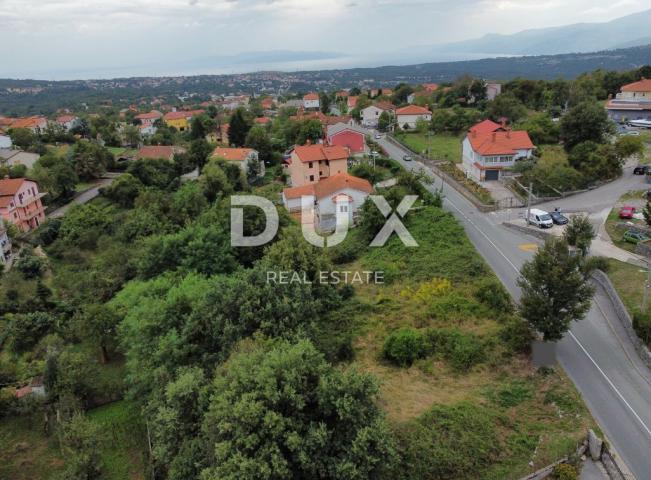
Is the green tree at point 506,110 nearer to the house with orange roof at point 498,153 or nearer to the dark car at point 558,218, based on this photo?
the house with orange roof at point 498,153

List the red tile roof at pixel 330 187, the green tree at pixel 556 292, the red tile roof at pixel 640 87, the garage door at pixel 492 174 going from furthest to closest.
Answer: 1. the red tile roof at pixel 640 87
2. the garage door at pixel 492 174
3. the red tile roof at pixel 330 187
4. the green tree at pixel 556 292

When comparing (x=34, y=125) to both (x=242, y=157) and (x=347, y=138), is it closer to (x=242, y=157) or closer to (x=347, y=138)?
(x=242, y=157)

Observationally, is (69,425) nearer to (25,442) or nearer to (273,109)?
(25,442)

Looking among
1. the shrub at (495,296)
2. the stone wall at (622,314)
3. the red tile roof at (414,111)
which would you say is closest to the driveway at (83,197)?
the shrub at (495,296)

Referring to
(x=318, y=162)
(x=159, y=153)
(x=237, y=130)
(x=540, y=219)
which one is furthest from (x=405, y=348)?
(x=159, y=153)

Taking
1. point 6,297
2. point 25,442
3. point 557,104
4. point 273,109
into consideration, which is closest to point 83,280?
point 6,297

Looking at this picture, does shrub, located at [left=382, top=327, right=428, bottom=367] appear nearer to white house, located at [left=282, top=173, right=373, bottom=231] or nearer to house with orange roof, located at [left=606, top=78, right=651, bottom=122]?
white house, located at [left=282, top=173, right=373, bottom=231]
